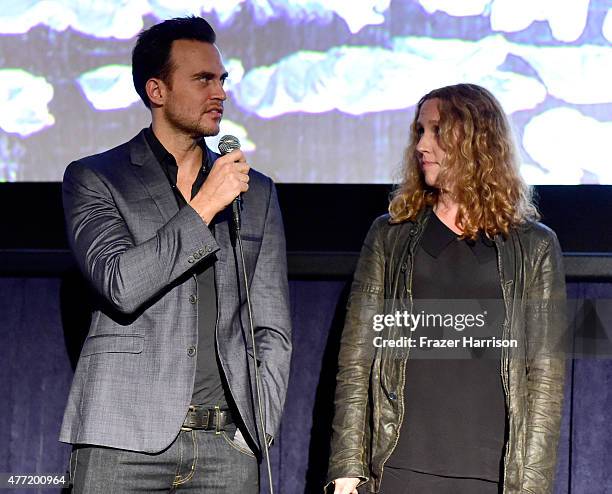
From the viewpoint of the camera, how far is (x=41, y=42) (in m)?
3.10

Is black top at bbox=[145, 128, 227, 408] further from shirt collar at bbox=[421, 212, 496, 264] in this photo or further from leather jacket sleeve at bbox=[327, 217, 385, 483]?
shirt collar at bbox=[421, 212, 496, 264]

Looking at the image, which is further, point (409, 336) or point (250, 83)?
point (250, 83)

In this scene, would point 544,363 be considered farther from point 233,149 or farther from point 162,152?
point 162,152

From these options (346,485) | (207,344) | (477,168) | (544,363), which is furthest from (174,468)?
(477,168)

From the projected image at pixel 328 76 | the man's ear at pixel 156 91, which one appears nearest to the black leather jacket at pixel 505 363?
the projected image at pixel 328 76

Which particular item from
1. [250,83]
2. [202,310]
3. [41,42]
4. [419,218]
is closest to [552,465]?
[419,218]

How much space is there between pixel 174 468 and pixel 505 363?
0.84 m

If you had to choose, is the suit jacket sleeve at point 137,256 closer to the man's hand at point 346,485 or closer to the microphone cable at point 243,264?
the microphone cable at point 243,264

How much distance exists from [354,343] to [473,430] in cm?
38

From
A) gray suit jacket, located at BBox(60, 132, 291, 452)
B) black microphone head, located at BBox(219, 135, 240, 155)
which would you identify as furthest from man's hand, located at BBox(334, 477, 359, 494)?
black microphone head, located at BBox(219, 135, 240, 155)

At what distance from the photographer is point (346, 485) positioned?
232cm

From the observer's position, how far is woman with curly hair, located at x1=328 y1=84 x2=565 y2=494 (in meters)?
2.26

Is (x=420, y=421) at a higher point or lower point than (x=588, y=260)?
lower

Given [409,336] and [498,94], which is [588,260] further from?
[409,336]
